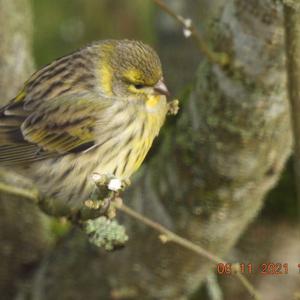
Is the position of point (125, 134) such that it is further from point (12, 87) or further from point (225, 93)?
point (12, 87)

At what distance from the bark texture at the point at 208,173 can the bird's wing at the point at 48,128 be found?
0.49 metres

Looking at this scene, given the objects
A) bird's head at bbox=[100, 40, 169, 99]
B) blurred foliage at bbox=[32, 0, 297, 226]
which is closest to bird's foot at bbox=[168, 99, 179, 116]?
bird's head at bbox=[100, 40, 169, 99]

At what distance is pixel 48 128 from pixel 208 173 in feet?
2.43

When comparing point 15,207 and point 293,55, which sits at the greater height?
point 293,55

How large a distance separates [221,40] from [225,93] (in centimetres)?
23

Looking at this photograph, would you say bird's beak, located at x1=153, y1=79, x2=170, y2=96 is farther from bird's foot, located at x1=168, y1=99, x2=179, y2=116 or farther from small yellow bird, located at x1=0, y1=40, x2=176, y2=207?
bird's foot, located at x1=168, y1=99, x2=179, y2=116

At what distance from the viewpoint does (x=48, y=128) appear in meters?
3.52

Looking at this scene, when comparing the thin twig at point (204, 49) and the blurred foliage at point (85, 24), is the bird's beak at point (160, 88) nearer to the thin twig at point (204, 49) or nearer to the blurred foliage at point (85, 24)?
the thin twig at point (204, 49)

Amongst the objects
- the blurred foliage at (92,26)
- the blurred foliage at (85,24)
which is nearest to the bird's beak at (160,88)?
the blurred foliage at (85,24)

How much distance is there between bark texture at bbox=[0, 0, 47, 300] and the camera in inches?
167

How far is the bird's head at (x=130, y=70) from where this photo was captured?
3.08 meters

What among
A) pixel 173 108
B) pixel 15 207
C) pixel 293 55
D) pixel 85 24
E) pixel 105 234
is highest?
pixel 293 55

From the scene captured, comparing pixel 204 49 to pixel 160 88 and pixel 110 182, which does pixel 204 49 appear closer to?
pixel 160 88

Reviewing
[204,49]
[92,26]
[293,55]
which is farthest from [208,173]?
[92,26]
